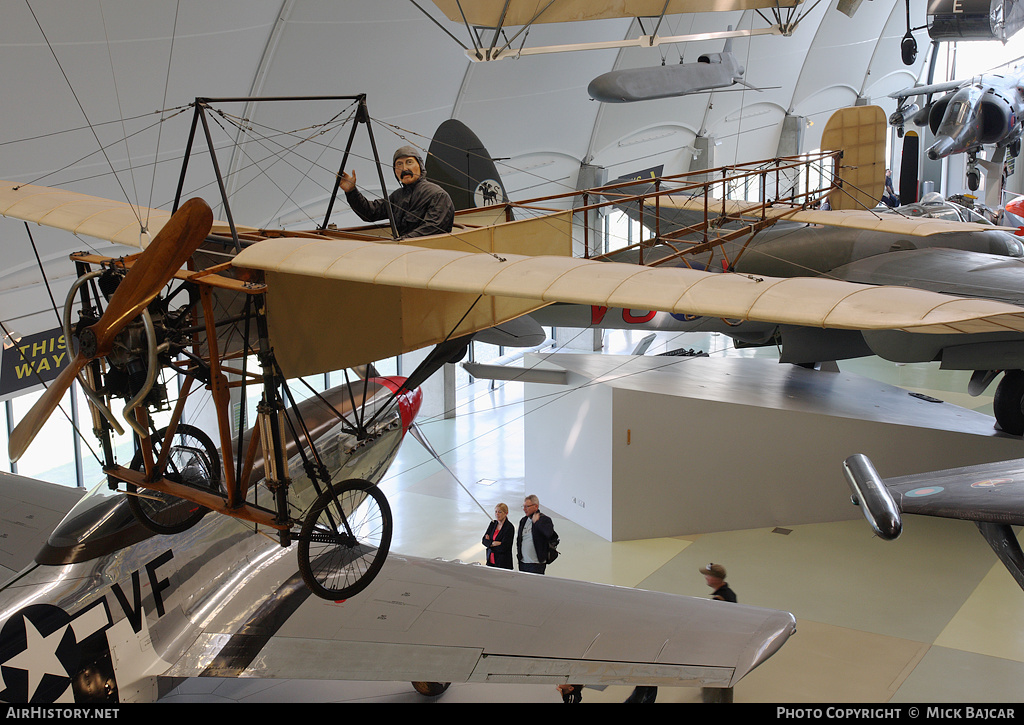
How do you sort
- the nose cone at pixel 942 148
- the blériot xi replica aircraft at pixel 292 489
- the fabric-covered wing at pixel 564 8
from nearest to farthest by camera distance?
the blériot xi replica aircraft at pixel 292 489 < the fabric-covered wing at pixel 564 8 < the nose cone at pixel 942 148

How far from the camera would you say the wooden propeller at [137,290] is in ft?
10.5

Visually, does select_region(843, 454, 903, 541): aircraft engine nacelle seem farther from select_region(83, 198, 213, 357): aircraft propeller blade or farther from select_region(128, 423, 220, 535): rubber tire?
select_region(83, 198, 213, 357): aircraft propeller blade

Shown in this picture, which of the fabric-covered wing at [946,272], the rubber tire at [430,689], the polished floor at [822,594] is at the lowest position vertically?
the polished floor at [822,594]

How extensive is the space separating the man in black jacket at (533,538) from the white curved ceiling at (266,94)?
3.32 m

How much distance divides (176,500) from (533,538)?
10.5ft

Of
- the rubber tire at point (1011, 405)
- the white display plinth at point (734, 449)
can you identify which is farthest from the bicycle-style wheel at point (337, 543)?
the rubber tire at point (1011, 405)

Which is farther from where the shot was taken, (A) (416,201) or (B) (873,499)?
(A) (416,201)

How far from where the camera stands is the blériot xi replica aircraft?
3355 millimetres

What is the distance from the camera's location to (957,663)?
19.1 feet

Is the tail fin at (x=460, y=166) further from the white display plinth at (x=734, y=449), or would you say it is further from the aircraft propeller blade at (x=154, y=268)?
the aircraft propeller blade at (x=154, y=268)

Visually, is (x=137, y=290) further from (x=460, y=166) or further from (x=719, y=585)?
(x=460, y=166)

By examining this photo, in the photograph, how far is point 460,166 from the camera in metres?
8.70

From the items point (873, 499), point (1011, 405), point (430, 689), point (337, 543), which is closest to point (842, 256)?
point (1011, 405)

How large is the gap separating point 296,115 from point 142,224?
→ 233 inches
